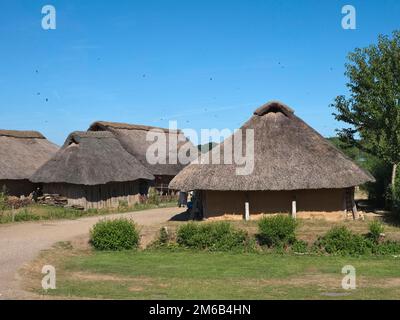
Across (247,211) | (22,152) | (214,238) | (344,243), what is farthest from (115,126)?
(344,243)

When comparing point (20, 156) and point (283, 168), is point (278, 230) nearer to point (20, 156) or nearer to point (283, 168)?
point (283, 168)

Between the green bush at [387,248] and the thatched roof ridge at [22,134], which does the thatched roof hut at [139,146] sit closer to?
the thatched roof ridge at [22,134]

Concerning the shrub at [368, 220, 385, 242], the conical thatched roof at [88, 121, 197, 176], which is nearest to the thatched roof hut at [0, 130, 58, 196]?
the conical thatched roof at [88, 121, 197, 176]

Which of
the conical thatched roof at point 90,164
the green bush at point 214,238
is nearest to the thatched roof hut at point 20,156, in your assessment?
the conical thatched roof at point 90,164

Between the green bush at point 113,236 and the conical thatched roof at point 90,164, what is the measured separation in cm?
1206

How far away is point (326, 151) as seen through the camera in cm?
2461

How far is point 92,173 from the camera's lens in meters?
33.1

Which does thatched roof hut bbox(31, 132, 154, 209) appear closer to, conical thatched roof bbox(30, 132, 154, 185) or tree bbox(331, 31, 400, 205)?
conical thatched roof bbox(30, 132, 154, 185)

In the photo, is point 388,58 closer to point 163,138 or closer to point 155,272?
point 155,272

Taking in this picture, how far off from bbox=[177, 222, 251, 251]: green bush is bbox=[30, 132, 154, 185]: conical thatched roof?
13371 mm

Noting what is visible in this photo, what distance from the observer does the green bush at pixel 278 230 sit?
19.7 m

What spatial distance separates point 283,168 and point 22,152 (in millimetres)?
23668

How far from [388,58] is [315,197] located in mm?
8524

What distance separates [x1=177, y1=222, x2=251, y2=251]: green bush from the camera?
A: 20.2m
